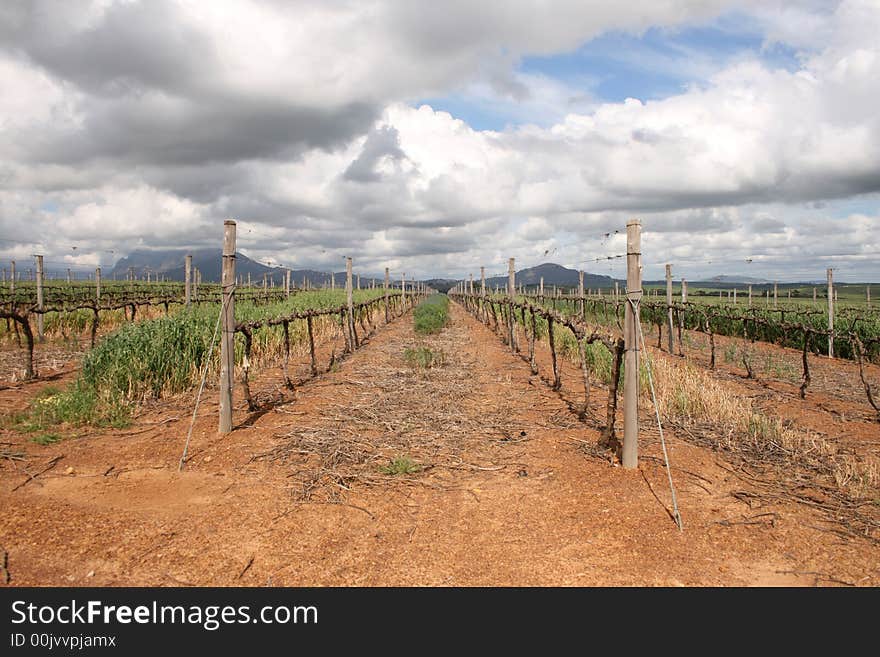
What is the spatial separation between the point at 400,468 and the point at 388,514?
0.88 metres

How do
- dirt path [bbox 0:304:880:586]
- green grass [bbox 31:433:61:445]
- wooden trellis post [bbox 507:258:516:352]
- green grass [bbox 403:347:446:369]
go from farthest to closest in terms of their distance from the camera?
1. wooden trellis post [bbox 507:258:516:352]
2. green grass [bbox 403:347:446:369]
3. green grass [bbox 31:433:61:445]
4. dirt path [bbox 0:304:880:586]

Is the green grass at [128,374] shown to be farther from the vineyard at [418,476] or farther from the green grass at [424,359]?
the green grass at [424,359]

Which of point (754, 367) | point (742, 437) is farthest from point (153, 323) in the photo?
point (754, 367)

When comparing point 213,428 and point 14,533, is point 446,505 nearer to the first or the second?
point 14,533

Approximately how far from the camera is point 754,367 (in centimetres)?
1251

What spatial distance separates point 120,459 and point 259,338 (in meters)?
6.48

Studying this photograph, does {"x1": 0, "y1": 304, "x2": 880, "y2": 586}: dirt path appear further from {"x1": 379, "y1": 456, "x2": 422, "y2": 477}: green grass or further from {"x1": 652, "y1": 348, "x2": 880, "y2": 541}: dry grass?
{"x1": 652, "y1": 348, "x2": 880, "y2": 541}: dry grass

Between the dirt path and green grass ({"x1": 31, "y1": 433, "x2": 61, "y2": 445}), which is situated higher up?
green grass ({"x1": 31, "y1": 433, "x2": 61, "y2": 445})

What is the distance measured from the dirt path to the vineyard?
20 millimetres

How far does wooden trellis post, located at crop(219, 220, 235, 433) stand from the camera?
242 inches

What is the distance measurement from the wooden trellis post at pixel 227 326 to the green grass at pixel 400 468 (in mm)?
2239

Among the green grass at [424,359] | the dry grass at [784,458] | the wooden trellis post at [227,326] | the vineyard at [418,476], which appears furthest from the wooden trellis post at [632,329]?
the green grass at [424,359]

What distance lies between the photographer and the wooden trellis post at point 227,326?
6.15 metres

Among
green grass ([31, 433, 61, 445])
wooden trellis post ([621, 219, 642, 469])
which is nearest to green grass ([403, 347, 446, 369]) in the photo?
wooden trellis post ([621, 219, 642, 469])
